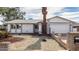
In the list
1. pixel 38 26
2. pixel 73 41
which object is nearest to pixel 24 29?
pixel 38 26

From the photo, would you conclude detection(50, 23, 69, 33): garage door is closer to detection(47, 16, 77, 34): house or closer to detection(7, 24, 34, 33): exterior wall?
detection(47, 16, 77, 34): house

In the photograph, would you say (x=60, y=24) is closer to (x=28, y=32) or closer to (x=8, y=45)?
(x=28, y=32)

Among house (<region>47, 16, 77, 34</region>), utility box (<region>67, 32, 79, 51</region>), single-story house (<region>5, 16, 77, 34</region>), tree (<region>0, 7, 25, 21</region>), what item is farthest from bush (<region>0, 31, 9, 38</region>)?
utility box (<region>67, 32, 79, 51</region>)

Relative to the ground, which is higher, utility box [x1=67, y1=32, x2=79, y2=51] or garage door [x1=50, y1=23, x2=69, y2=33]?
garage door [x1=50, y1=23, x2=69, y2=33]

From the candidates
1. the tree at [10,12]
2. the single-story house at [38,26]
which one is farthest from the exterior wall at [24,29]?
the tree at [10,12]
